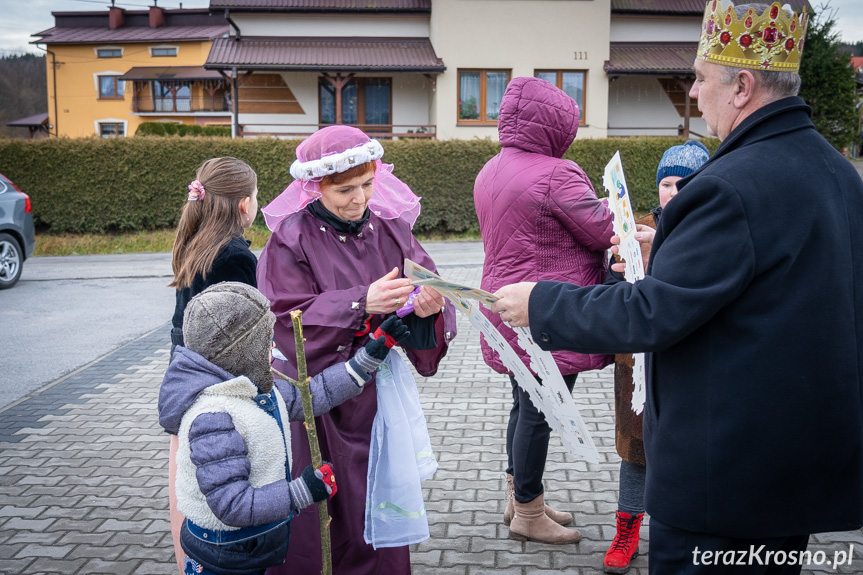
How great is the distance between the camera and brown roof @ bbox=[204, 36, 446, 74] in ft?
78.9

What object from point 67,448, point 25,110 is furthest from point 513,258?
point 25,110

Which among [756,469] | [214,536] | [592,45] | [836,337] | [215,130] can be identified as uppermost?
[592,45]

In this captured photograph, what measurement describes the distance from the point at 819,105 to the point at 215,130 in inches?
791

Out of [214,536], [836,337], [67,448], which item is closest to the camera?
[836,337]

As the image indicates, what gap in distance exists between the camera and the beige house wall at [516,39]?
24672mm

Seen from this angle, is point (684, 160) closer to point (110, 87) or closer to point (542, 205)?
point (542, 205)

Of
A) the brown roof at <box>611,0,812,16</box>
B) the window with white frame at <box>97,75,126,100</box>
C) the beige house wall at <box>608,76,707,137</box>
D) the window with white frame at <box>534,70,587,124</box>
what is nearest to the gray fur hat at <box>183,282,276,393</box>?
the window with white frame at <box>534,70,587,124</box>

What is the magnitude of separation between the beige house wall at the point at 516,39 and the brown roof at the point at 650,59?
0.62 meters

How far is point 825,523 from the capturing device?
1.94 m

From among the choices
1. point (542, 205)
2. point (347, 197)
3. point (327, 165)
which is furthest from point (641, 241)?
point (327, 165)

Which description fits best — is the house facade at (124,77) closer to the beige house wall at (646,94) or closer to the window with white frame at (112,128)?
the window with white frame at (112,128)

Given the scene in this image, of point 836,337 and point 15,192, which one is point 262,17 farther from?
point 836,337

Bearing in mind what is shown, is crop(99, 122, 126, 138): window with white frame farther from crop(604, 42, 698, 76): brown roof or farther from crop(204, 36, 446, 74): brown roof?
crop(604, 42, 698, 76): brown roof

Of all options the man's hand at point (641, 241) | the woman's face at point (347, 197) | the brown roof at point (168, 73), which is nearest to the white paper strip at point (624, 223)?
the man's hand at point (641, 241)
